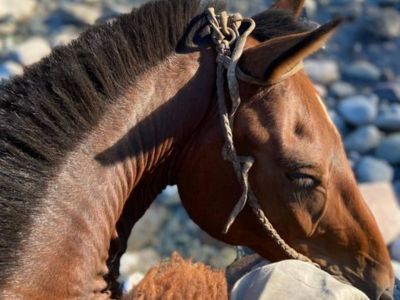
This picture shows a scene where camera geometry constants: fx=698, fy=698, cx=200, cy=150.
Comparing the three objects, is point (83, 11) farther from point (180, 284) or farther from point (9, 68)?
point (180, 284)

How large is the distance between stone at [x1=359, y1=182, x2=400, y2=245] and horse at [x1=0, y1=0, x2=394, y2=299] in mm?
3503

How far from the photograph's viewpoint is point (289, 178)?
2.36m

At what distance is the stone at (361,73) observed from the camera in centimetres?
890

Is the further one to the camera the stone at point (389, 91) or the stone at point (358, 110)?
the stone at point (389, 91)

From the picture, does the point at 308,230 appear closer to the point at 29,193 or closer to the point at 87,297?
the point at 87,297

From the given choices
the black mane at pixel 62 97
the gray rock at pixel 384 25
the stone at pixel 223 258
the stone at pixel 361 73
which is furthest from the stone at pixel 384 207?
the black mane at pixel 62 97

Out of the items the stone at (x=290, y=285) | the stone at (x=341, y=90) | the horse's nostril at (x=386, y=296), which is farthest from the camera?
the stone at (x=341, y=90)

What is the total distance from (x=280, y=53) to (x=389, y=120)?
586cm

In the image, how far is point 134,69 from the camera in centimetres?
227

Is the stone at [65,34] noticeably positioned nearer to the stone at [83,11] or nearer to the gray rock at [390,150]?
the stone at [83,11]

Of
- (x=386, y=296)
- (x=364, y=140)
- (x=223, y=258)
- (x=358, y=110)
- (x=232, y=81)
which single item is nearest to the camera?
(x=232, y=81)

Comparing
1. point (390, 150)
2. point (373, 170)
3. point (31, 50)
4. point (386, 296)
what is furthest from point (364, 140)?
point (386, 296)

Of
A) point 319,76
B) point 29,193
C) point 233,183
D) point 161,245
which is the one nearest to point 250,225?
point 233,183

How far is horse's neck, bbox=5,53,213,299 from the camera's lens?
2.08 meters
